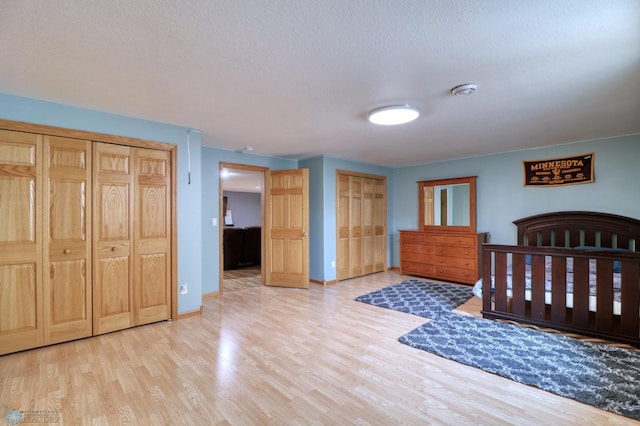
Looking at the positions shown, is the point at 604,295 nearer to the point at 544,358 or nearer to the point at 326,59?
the point at 544,358

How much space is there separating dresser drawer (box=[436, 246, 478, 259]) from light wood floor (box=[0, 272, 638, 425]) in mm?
2502

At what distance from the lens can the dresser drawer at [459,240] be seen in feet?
16.4

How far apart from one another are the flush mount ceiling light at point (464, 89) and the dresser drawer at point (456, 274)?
349 cm

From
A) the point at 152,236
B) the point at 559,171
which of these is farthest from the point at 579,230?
the point at 152,236

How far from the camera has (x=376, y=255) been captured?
622cm

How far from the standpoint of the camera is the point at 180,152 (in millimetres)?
3496

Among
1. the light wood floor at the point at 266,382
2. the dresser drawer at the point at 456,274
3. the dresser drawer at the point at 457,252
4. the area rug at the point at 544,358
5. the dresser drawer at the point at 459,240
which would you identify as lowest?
the light wood floor at the point at 266,382

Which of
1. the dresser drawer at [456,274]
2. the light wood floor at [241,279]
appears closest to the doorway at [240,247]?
the light wood floor at [241,279]

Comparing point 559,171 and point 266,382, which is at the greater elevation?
point 559,171

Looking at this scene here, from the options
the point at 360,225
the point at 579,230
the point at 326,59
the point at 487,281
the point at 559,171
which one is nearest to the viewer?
the point at 326,59

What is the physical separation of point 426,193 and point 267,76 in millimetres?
4623

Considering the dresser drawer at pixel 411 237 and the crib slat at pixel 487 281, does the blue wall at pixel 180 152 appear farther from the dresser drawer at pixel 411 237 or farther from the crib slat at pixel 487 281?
the dresser drawer at pixel 411 237

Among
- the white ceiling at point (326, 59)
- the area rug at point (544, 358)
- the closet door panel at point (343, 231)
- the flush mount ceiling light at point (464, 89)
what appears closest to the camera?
the white ceiling at point (326, 59)

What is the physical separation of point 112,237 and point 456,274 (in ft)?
16.8
